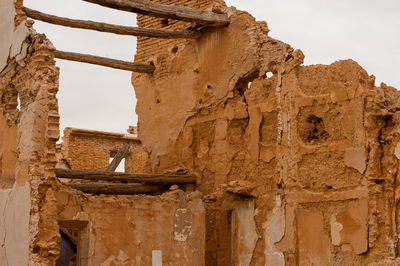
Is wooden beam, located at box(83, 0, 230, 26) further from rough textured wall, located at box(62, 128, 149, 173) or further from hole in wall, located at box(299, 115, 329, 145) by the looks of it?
rough textured wall, located at box(62, 128, 149, 173)

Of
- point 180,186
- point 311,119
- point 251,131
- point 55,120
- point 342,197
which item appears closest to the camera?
point 55,120

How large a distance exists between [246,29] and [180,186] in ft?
9.04

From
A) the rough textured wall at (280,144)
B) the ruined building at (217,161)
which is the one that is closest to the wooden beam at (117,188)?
the ruined building at (217,161)

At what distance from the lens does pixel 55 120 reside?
8.32 m

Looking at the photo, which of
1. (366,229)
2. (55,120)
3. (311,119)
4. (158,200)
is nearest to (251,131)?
(311,119)

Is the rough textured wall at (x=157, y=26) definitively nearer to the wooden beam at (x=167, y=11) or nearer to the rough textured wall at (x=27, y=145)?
the wooden beam at (x=167, y=11)

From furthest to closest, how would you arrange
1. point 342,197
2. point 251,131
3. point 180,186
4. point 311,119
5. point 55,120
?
1. point 180,186
2. point 251,131
3. point 311,119
4. point 342,197
5. point 55,120

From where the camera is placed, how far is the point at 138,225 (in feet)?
32.4

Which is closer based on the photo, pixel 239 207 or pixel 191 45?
pixel 239 207

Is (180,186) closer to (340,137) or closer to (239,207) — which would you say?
(239,207)

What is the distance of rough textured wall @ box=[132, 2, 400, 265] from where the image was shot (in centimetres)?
891

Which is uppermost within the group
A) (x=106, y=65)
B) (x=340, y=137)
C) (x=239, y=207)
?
(x=106, y=65)

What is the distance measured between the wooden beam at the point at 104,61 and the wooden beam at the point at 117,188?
211 centimetres

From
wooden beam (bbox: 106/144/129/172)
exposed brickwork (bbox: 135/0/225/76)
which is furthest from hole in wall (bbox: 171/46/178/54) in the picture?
wooden beam (bbox: 106/144/129/172)
